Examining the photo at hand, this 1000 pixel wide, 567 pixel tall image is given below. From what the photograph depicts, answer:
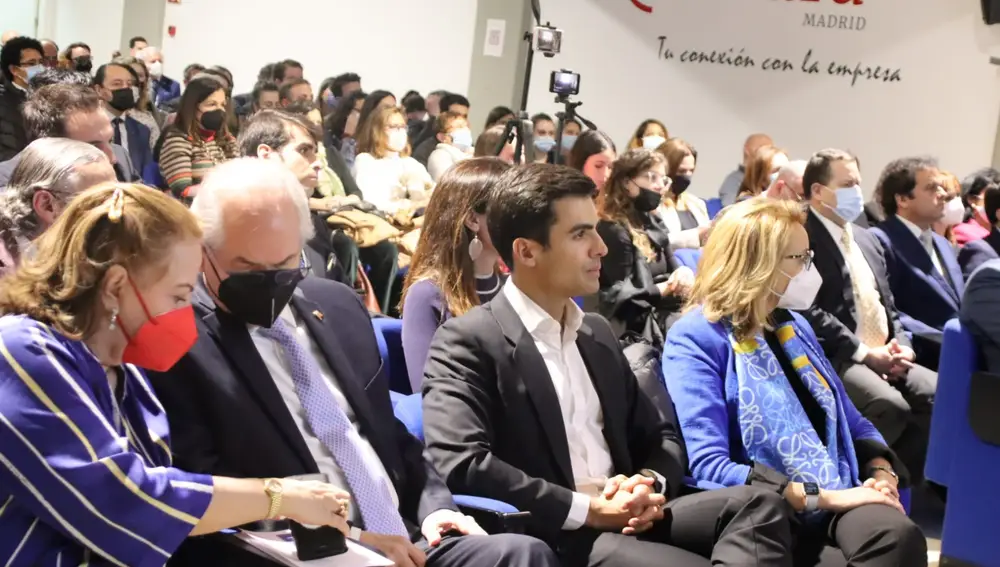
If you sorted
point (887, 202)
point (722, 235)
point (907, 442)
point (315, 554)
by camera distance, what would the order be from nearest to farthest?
point (315, 554), point (722, 235), point (907, 442), point (887, 202)

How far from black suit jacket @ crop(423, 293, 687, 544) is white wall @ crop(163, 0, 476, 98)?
26.2 feet

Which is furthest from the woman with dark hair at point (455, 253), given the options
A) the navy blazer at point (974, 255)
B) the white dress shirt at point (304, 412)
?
the navy blazer at point (974, 255)

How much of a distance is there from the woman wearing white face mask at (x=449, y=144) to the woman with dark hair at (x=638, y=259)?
6.47ft

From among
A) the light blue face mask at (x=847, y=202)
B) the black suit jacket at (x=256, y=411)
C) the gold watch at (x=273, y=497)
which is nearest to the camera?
the gold watch at (x=273, y=497)

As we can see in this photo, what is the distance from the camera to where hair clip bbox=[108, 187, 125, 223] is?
166cm

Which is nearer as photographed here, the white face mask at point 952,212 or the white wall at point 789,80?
the white face mask at point 952,212

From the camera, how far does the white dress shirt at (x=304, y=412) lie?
7.00ft

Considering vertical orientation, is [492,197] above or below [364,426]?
above

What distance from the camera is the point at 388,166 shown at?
6.25 metres

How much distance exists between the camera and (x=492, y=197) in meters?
2.72

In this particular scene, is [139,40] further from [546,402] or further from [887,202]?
[546,402]

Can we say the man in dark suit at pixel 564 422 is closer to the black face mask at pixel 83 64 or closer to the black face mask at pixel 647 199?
the black face mask at pixel 647 199

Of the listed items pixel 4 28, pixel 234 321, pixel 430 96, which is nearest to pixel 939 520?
pixel 234 321

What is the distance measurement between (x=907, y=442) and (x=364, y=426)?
2.92 m
